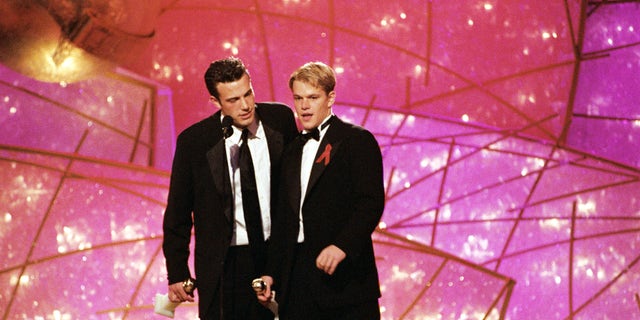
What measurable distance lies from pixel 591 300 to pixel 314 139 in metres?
2.26

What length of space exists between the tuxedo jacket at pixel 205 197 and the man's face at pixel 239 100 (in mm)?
100

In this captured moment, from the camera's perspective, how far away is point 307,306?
107 inches

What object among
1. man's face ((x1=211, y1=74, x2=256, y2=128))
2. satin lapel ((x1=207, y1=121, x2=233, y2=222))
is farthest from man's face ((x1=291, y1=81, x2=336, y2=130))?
satin lapel ((x1=207, y1=121, x2=233, y2=222))

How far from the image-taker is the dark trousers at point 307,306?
268 cm

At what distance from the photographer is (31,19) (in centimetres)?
427

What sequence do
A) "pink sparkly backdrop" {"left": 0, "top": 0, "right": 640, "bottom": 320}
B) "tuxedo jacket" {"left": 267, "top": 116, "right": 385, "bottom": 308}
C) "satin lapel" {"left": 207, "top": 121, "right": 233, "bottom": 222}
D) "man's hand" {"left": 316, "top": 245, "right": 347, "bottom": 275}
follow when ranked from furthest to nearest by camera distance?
"pink sparkly backdrop" {"left": 0, "top": 0, "right": 640, "bottom": 320} → "satin lapel" {"left": 207, "top": 121, "right": 233, "bottom": 222} → "tuxedo jacket" {"left": 267, "top": 116, "right": 385, "bottom": 308} → "man's hand" {"left": 316, "top": 245, "right": 347, "bottom": 275}

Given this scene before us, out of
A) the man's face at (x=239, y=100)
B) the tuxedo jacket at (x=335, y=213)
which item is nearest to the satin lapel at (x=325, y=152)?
the tuxedo jacket at (x=335, y=213)

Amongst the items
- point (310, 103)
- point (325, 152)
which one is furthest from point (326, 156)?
point (310, 103)

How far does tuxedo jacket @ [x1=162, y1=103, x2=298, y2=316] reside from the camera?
2832 mm

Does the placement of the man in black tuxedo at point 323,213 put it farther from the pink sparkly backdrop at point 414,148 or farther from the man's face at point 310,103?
the pink sparkly backdrop at point 414,148

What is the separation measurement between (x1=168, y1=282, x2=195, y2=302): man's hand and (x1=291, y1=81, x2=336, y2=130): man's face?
0.65 meters

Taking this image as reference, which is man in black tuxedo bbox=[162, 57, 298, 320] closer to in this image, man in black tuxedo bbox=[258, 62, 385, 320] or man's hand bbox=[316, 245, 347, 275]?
man in black tuxedo bbox=[258, 62, 385, 320]

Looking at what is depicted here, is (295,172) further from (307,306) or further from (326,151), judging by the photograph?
(307,306)

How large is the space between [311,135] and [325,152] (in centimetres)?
8
